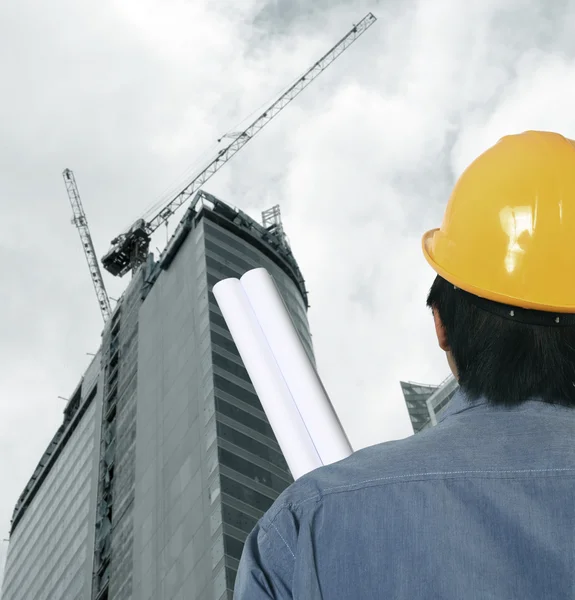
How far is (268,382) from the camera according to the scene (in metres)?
2.76

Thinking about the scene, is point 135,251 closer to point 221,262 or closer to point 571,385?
point 221,262

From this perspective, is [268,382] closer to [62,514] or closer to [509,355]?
[509,355]

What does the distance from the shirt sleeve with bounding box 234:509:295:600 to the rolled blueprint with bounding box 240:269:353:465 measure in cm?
80

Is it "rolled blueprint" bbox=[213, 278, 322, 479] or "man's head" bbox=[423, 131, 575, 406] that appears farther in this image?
"rolled blueprint" bbox=[213, 278, 322, 479]

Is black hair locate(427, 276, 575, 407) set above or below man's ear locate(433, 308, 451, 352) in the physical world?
below

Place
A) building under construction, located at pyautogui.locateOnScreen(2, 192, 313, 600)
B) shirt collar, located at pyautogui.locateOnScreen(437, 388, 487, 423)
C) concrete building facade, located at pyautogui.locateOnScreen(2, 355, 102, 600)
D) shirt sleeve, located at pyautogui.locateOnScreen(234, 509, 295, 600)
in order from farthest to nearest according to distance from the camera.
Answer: concrete building facade, located at pyautogui.locateOnScreen(2, 355, 102, 600) → building under construction, located at pyautogui.locateOnScreen(2, 192, 313, 600) → shirt collar, located at pyautogui.locateOnScreen(437, 388, 487, 423) → shirt sleeve, located at pyautogui.locateOnScreen(234, 509, 295, 600)

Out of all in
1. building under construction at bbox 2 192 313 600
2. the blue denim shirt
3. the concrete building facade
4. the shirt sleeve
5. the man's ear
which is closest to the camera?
the blue denim shirt

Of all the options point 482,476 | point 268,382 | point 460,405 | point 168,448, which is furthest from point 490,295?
point 168,448

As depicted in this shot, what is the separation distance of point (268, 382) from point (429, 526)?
3.80ft

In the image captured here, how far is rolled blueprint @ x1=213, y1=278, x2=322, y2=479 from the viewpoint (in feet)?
8.53

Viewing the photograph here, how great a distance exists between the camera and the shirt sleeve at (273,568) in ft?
5.79

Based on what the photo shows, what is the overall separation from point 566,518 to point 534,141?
1173 millimetres

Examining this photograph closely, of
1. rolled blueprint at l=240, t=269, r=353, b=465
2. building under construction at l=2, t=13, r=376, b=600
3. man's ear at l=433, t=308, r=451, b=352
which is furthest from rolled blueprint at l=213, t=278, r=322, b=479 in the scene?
building under construction at l=2, t=13, r=376, b=600

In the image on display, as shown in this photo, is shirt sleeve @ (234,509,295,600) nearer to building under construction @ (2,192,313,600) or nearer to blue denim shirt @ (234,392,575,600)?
blue denim shirt @ (234,392,575,600)
